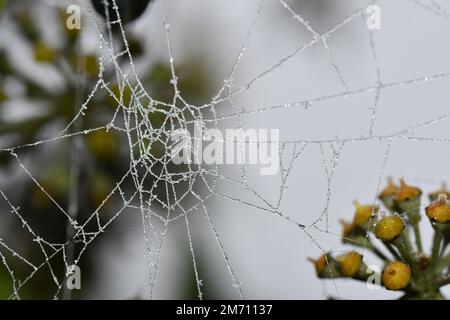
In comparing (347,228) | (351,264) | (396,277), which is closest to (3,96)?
(347,228)

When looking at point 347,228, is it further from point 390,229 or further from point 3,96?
point 3,96

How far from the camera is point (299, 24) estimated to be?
8.68ft

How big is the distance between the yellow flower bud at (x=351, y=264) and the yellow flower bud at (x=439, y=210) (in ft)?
0.62

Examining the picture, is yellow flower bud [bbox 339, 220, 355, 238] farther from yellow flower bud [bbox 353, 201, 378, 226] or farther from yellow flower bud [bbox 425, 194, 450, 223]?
yellow flower bud [bbox 425, 194, 450, 223]

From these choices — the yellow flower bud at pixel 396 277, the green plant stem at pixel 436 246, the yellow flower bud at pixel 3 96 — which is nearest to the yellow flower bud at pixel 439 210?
the green plant stem at pixel 436 246

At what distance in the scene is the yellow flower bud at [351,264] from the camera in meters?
1.63

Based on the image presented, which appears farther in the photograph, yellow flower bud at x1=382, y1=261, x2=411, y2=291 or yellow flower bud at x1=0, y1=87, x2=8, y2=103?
yellow flower bud at x1=0, y1=87, x2=8, y2=103

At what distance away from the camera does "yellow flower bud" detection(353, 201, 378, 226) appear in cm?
175

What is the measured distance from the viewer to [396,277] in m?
1.53

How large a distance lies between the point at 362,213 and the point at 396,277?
26cm

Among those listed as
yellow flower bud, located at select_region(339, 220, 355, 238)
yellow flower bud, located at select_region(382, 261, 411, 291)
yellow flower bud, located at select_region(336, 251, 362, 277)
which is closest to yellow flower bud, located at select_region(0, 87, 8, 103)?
yellow flower bud, located at select_region(339, 220, 355, 238)

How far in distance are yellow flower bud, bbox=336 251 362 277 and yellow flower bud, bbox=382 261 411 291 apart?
0.30 feet
